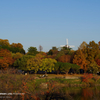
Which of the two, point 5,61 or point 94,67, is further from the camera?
point 5,61

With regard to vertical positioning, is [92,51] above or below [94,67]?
above

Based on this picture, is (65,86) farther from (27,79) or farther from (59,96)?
(59,96)

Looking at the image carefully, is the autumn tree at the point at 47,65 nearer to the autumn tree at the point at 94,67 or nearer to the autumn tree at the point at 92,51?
the autumn tree at the point at 94,67

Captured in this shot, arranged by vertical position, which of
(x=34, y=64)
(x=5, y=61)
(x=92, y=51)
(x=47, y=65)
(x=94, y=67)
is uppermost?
(x=92, y=51)

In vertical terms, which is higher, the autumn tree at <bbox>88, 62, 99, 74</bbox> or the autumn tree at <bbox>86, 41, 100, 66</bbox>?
the autumn tree at <bbox>86, 41, 100, 66</bbox>

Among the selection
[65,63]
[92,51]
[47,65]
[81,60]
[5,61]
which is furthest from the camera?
[92,51]

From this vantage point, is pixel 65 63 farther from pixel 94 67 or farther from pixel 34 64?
pixel 34 64

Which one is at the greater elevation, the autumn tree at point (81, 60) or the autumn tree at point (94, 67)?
the autumn tree at point (81, 60)

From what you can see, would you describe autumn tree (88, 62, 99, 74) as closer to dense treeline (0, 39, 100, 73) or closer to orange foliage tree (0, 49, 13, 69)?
dense treeline (0, 39, 100, 73)

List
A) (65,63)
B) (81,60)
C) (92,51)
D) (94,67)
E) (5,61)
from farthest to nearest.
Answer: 1. (92,51)
2. (5,61)
3. (81,60)
4. (65,63)
5. (94,67)

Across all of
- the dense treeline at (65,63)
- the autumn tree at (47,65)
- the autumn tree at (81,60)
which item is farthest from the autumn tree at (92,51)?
the autumn tree at (47,65)

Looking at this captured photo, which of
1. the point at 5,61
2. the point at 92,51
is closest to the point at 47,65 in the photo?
the point at 5,61

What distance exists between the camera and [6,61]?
40.4m

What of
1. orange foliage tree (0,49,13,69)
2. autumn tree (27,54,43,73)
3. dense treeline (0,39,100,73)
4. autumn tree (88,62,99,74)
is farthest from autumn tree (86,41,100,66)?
orange foliage tree (0,49,13,69)
